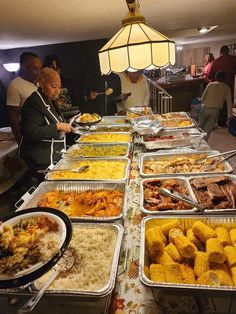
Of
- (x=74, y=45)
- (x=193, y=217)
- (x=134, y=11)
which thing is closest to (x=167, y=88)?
(x=74, y=45)

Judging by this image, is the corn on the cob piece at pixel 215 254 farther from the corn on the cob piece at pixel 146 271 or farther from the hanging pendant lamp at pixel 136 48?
the hanging pendant lamp at pixel 136 48

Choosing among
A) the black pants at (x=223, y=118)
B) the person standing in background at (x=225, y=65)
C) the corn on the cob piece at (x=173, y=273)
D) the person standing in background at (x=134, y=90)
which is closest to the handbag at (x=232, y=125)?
the person standing in background at (x=225, y=65)

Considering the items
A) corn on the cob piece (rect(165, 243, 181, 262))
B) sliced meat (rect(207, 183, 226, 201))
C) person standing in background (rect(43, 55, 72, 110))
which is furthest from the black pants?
corn on the cob piece (rect(165, 243, 181, 262))

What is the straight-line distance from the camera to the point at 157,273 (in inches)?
33.7

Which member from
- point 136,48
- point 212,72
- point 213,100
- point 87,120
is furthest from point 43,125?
point 212,72

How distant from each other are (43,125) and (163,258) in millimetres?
1585

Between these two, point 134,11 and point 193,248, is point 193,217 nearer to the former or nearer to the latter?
point 193,248

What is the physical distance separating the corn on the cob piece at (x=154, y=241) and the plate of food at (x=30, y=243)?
0.36m

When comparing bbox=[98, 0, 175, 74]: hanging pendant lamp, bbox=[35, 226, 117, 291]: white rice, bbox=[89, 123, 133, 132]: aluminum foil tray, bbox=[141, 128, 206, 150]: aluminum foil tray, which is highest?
bbox=[98, 0, 175, 74]: hanging pendant lamp

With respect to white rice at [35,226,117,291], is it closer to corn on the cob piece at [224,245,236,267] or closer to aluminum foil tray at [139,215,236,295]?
aluminum foil tray at [139,215,236,295]

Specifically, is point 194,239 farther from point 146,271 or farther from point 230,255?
point 146,271

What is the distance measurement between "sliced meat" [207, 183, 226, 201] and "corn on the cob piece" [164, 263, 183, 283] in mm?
523

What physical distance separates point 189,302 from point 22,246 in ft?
1.97

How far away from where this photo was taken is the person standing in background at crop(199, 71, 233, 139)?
14.9 ft
